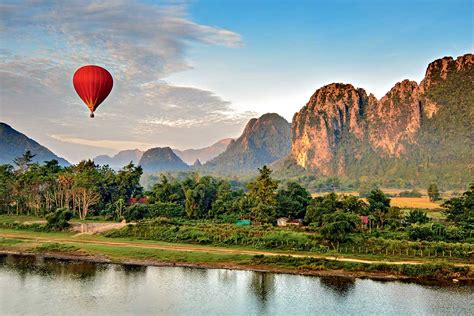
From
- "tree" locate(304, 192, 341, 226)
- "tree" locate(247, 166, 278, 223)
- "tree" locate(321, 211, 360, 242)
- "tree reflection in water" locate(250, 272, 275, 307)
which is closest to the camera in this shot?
"tree reflection in water" locate(250, 272, 275, 307)

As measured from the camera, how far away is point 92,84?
2364 cm

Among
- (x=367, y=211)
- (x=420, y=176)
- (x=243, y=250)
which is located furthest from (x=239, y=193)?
(x=420, y=176)

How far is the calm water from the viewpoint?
56.6 ft

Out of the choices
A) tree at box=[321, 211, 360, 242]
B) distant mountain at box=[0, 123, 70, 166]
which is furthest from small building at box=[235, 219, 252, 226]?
distant mountain at box=[0, 123, 70, 166]

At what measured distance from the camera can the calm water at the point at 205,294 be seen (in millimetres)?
17250

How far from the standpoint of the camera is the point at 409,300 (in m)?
18.5

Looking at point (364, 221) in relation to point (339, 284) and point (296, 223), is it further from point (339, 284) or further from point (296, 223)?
point (339, 284)

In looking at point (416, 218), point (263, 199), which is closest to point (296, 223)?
point (263, 199)

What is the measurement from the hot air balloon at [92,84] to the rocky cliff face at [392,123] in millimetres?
72362

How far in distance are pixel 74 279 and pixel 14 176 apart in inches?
938

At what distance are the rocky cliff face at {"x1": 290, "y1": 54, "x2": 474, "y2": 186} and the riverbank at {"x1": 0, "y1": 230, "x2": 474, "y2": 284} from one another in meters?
66.0

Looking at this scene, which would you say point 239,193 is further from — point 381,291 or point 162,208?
point 381,291

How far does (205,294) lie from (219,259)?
17.9 ft

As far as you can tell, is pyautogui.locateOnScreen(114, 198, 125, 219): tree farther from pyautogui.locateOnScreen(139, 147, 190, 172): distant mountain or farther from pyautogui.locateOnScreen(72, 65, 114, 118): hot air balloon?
pyautogui.locateOnScreen(139, 147, 190, 172): distant mountain
